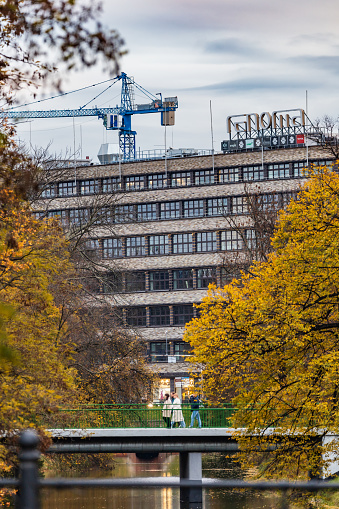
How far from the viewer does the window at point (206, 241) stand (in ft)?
292

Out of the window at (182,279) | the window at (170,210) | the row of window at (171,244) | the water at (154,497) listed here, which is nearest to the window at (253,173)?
the row of window at (171,244)

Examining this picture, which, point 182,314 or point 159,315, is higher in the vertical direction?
point 182,314

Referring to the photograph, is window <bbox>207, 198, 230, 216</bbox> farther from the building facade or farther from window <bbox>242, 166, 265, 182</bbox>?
window <bbox>242, 166, 265, 182</bbox>

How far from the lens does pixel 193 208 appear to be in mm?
91000

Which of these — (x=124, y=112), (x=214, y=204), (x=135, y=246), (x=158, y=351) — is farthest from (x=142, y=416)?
(x=124, y=112)

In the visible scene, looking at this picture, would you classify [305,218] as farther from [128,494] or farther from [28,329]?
[128,494]

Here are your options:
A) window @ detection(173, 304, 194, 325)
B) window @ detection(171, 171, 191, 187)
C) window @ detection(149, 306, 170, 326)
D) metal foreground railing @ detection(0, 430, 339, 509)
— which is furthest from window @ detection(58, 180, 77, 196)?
metal foreground railing @ detection(0, 430, 339, 509)

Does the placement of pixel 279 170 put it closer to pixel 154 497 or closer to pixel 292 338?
pixel 154 497

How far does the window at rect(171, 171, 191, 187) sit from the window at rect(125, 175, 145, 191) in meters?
3.43

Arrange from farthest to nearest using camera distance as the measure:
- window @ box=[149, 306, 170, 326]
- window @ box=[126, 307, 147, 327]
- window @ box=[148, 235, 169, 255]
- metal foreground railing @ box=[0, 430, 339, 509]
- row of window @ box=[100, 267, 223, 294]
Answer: window @ box=[148, 235, 169, 255], window @ box=[126, 307, 147, 327], window @ box=[149, 306, 170, 326], row of window @ box=[100, 267, 223, 294], metal foreground railing @ box=[0, 430, 339, 509]

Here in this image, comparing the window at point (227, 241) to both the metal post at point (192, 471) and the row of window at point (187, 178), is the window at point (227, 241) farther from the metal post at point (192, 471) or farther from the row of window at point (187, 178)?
the metal post at point (192, 471)

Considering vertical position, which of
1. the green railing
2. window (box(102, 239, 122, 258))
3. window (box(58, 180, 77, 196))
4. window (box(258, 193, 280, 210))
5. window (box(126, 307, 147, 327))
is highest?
window (box(58, 180, 77, 196))

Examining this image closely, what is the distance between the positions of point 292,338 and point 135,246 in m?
67.2

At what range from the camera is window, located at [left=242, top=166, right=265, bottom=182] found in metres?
88.9
